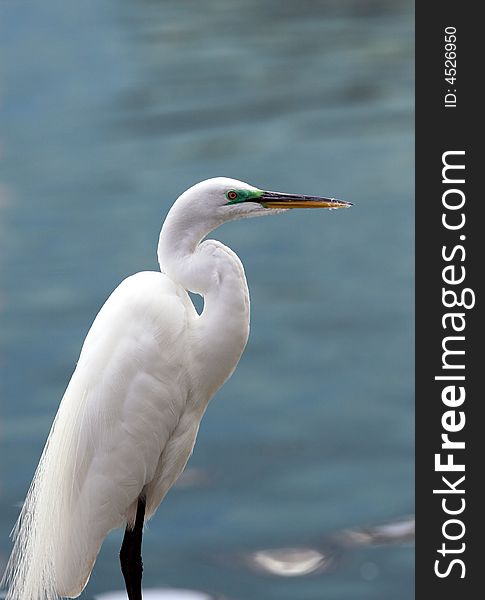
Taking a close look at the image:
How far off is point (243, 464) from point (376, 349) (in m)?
0.85

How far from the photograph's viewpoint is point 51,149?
19.6ft

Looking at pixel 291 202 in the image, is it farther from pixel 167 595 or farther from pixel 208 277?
pixel 167 595

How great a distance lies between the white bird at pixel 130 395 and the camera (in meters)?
2.07

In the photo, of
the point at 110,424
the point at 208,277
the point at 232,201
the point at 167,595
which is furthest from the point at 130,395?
the point at 167,595

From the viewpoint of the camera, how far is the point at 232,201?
6.61 feet

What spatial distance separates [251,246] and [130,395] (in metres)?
2.99

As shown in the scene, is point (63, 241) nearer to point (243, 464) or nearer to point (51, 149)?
point (51, 149)

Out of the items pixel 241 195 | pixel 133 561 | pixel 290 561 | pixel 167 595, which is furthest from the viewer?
pixel 290 561

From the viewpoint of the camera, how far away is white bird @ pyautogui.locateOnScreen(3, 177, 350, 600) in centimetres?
207

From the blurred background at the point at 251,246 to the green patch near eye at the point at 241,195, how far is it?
4.43ft

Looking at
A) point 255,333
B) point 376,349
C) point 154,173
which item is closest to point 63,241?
point 154,173

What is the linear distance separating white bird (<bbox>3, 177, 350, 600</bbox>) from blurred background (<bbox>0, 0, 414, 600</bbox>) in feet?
3.42

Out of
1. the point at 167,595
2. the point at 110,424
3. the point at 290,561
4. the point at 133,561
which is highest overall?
the point at 290,561

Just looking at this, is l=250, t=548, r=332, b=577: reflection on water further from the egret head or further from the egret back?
the egret head
